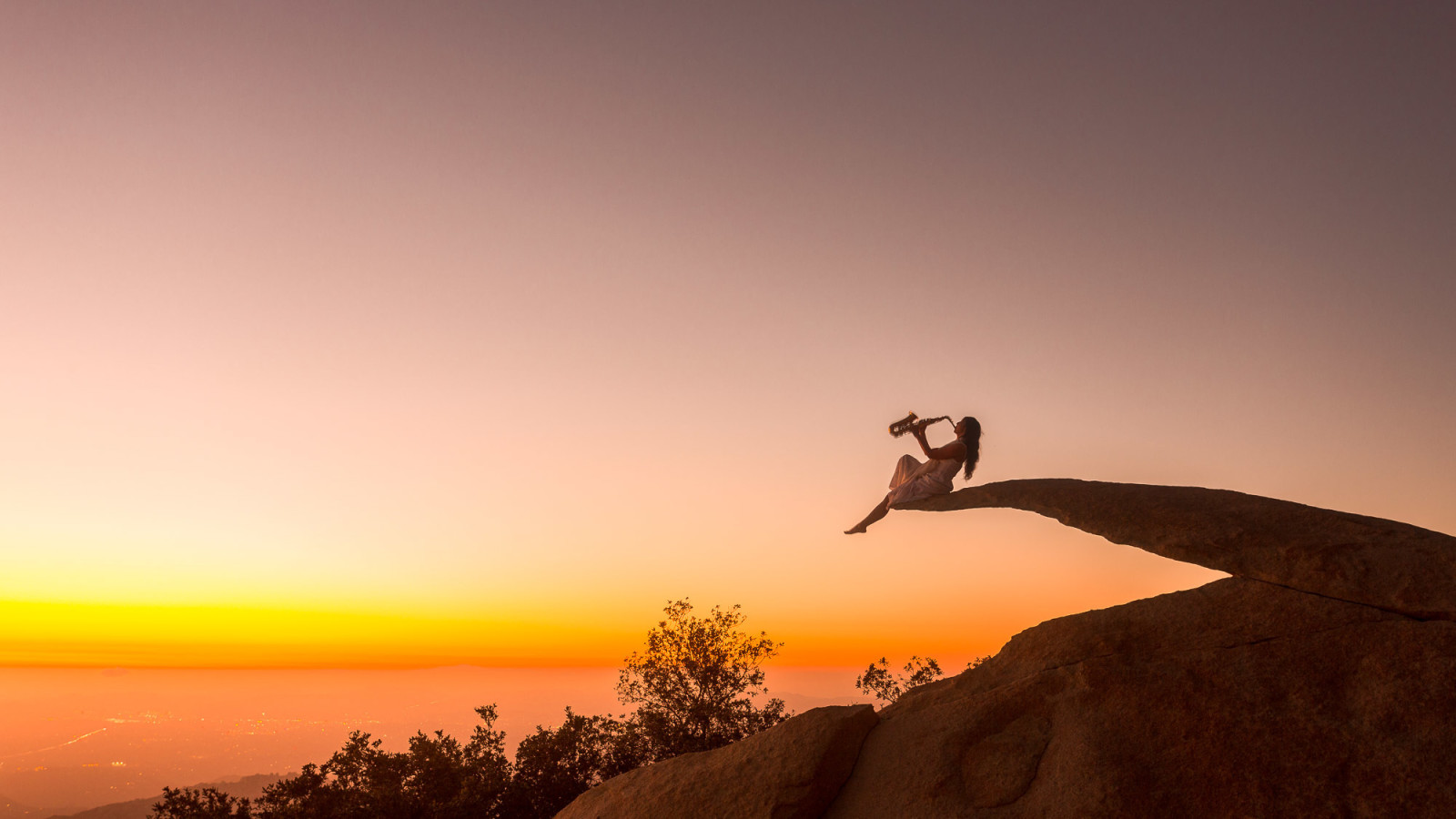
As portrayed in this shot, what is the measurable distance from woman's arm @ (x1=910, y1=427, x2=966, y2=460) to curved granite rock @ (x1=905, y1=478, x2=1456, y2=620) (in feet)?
3.94

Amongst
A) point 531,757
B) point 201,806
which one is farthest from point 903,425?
point 201,806

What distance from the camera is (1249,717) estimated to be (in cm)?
990

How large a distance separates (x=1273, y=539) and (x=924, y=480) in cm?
526

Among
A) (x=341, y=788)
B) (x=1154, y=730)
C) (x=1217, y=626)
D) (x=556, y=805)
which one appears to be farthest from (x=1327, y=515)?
(x=341, y=788)

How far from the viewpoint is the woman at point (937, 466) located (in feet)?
45.6

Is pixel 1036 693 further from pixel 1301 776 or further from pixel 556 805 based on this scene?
pixel 556 805

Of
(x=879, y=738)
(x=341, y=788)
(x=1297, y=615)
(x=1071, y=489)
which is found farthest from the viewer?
(x=341, y=788)

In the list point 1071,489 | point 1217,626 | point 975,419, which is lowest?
point 1217,626

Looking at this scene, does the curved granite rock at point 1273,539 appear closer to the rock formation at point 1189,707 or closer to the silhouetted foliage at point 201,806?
the rock formation at point 1189,707

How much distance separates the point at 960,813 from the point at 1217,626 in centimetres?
478

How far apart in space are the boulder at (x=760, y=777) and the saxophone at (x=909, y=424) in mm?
4816

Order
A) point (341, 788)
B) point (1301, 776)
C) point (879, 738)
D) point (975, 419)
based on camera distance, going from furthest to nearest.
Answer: point (341, 788), point (975, 419), point (879, 738), point (1301, 776)

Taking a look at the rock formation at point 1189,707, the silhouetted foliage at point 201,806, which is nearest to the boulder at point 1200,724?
the rock formation at point 1189,707

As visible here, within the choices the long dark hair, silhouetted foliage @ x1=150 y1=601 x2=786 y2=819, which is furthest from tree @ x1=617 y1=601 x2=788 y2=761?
the long dark hair
